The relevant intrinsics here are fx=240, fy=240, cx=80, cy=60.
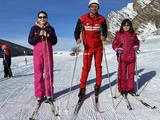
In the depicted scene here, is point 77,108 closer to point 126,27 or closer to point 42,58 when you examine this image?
point 42,58

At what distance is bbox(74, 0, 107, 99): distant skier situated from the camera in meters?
5.75

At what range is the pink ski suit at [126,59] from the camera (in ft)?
20.4

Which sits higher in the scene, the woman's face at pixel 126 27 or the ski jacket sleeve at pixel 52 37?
the woman's face at pixel 126 27

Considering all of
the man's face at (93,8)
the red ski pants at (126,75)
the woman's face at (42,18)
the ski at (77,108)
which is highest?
the man's face at (93,8)

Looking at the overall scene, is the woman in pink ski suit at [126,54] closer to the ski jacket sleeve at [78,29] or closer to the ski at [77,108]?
the ski jacket sleeve at [78,29]

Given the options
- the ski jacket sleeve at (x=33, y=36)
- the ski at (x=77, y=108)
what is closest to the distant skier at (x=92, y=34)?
the ski at (x=77, y=108)

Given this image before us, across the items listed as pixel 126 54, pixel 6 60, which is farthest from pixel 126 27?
pixel 6 60

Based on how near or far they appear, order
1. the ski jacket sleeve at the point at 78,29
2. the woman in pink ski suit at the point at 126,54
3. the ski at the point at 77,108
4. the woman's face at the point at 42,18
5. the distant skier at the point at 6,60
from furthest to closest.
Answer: the distant skier at the point at 6,60 → the woman in pink ski suit at the point at 126,54 → the ski jacket sleeve at the point at 78,29 → the woman's face at the point at 42,18 → the ski at the point at 77,108

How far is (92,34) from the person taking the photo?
581cm

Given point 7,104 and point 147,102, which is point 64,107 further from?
point 147,102

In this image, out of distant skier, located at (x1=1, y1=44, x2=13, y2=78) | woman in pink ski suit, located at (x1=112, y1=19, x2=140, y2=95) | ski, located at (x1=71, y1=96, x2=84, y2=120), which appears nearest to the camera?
ski, located at (x1=71, y1=96, x2=84, y2=120)

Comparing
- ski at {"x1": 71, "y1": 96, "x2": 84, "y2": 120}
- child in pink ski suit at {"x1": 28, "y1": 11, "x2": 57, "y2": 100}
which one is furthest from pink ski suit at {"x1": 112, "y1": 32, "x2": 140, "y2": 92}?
child in pink ski suit at {"x1": 28, "y1": 11, "x2": 57, "y2": 100}

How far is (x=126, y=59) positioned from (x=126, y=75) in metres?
0.44

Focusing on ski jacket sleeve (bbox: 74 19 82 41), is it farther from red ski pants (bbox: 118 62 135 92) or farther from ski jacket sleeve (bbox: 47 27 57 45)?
red ski pants (bbox: 118 62 135 92)
